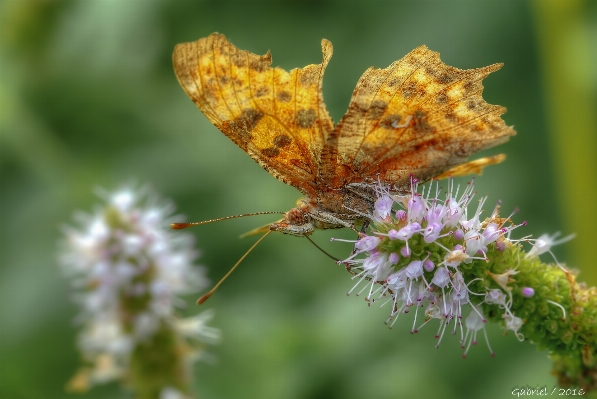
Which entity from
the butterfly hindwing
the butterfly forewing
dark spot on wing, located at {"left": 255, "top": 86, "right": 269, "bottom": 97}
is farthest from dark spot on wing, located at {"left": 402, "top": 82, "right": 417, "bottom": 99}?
dark spot on wing, located at {"left": 255, "top": 86, "right": 269, "bottom": 97}

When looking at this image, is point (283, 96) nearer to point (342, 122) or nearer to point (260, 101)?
point (260, 101)

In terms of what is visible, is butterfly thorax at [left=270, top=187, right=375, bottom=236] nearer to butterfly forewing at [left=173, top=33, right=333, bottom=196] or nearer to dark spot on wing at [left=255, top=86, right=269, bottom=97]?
butterfly forewing at [left=173, top=33, right=333, bottom=196]

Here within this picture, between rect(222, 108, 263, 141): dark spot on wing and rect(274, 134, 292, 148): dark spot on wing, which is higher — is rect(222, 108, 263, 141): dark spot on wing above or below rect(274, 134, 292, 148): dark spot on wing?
above

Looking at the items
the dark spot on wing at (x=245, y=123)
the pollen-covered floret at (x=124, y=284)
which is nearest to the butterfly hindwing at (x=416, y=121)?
the dark spot on wing at (x=245, y=123)

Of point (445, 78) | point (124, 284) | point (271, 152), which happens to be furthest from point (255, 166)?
point (445, 78)

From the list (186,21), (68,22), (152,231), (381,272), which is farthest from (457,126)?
(186,21)

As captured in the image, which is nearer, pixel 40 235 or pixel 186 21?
pixel 40 235

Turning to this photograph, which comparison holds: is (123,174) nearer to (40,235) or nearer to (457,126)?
(40,235)
